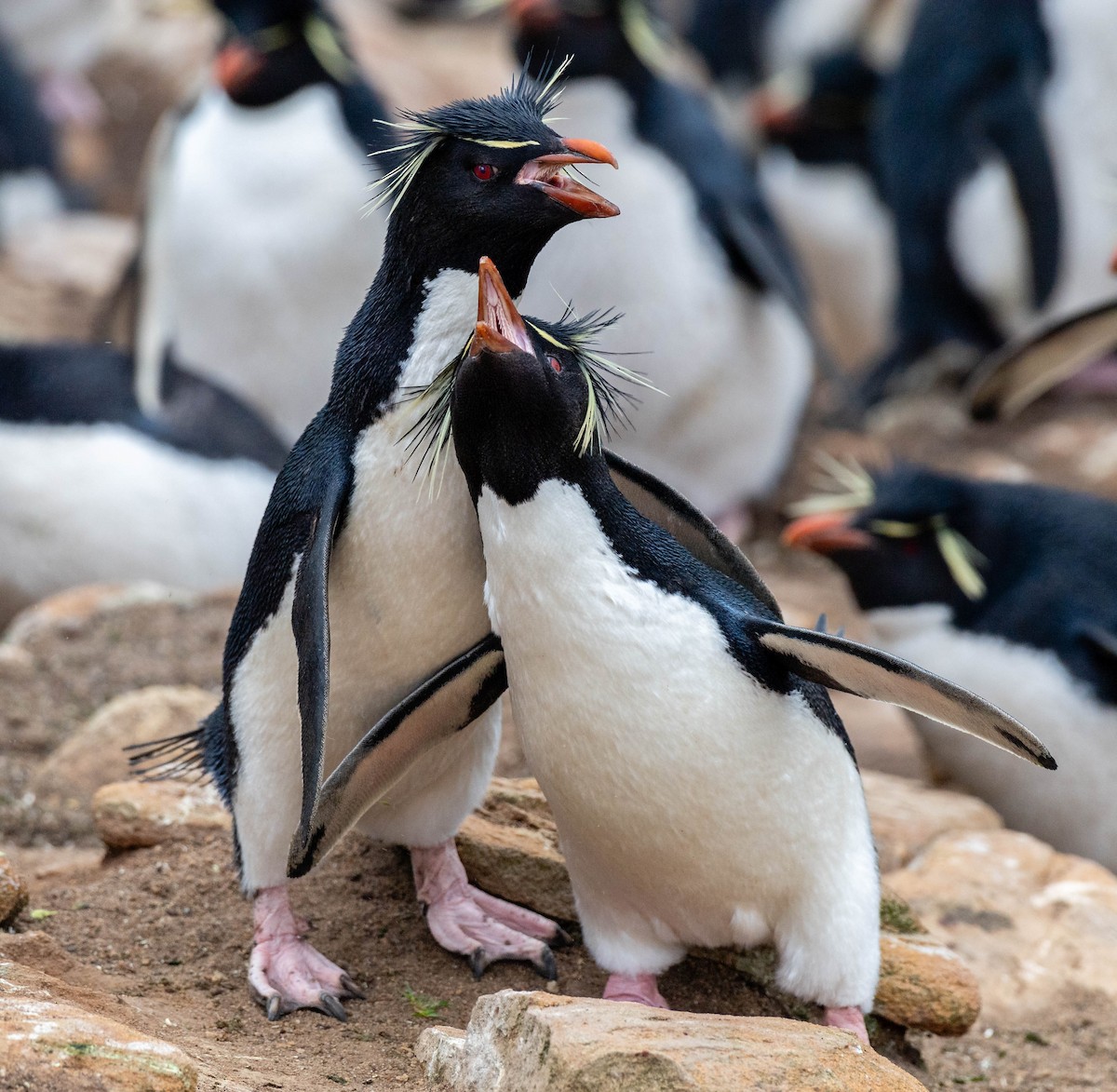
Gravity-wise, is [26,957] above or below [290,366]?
above

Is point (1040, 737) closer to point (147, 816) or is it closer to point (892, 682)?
point (892, 682)

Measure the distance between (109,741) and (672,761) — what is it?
175 cm

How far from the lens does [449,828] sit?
2.84 meters

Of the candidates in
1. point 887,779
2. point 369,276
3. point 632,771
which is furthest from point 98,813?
point 369,276

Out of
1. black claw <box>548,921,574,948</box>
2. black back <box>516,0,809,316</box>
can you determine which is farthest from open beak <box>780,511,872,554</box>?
black claw <box>548,921,574,948</box>

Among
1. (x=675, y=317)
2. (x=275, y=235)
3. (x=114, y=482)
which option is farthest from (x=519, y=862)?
(x=275, y=235)

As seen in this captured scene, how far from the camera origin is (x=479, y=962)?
277 centimetres

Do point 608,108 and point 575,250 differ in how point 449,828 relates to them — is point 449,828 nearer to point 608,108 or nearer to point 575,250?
point 575,250

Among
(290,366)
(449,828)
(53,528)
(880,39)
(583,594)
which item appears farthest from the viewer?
(880,39)

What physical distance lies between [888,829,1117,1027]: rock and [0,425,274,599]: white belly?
257 cm

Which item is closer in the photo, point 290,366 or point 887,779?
point 887,779

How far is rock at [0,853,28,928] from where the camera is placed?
2582mm

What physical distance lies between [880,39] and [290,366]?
666 cm

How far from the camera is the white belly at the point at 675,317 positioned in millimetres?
5375
